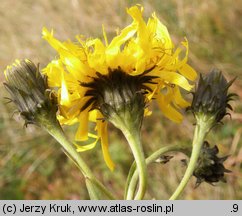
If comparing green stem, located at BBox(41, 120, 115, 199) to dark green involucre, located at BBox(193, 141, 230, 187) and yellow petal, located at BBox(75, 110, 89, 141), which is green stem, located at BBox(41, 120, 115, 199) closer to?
yellow petal, located at BBox(75, 110, 89, 141)

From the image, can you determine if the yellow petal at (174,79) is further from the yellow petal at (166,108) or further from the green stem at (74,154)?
the green stem at (74,154)

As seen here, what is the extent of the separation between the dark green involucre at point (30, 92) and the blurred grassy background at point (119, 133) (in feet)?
7.92

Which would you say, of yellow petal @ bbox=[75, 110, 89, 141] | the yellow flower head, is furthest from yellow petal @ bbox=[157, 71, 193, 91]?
yellow petal @ bbox=[75, 110, 89, 141]

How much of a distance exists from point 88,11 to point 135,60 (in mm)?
4195

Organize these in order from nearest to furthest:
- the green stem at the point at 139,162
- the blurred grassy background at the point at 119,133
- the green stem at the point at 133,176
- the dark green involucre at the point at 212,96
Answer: the green stem at the point at 139,162
the green stem at the point at 133,176
the dark green involucre at the point at 212,96
the blurred grassy background at the point at 119,133

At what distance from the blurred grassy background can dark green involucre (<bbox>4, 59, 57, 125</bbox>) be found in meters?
2.41

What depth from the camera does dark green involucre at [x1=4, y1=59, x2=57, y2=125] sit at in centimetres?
150

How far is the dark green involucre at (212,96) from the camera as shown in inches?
64.2

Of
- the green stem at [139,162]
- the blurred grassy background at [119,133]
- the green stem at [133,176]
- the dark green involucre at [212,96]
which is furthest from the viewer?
the blurred grassy background at [119,133]

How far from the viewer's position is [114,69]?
1472 millimetres

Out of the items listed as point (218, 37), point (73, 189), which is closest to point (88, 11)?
point (218, 37)

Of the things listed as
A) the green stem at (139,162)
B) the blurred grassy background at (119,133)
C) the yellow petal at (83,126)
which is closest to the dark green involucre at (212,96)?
the green stem at (139,162)
